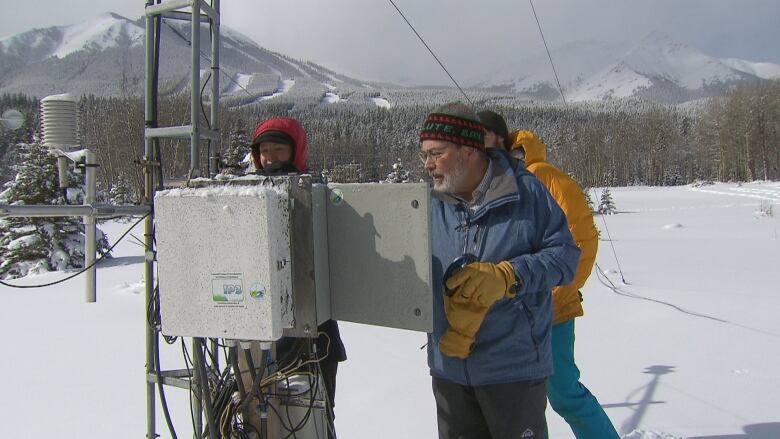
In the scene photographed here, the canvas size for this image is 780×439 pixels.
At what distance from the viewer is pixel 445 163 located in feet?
5.87

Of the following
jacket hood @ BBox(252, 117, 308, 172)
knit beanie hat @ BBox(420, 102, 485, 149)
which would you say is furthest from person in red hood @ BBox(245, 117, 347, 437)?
knit beanie hat @ BBox(420, 102, 485, 149)

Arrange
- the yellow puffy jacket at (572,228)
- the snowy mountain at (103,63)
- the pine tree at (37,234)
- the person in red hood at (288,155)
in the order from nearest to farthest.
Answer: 1. the person in red hood at (288,155)
2. the yellow puffy jacket at (572,228)
3. the pine tree at (37,234)
4. the snowy mountain at (103,63)

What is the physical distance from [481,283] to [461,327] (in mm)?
207

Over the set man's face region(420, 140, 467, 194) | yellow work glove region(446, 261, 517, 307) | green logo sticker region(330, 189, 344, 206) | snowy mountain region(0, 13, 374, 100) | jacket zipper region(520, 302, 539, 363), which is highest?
snowy mountain region(0, 13, 374, 100)

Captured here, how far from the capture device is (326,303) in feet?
4.96

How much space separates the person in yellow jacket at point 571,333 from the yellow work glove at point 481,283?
808 mm

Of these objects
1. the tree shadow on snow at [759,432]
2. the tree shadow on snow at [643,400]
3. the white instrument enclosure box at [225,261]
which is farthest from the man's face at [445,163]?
A: the tree shadow on snow at [759,432]

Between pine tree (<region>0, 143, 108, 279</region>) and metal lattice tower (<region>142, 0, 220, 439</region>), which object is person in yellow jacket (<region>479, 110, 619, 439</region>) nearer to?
metal lattice tower (<region>142, 0, 220, 439</region>)

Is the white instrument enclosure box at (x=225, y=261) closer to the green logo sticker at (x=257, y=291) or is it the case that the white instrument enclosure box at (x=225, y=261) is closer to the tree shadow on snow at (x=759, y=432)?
the green logo sticker at (x=257, y=291)

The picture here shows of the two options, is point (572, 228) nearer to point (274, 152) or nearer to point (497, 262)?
point (497, 262)

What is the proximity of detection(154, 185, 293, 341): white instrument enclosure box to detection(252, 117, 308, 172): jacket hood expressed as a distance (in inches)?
41.4

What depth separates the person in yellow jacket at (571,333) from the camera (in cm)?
230

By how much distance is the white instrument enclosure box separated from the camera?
129 cm

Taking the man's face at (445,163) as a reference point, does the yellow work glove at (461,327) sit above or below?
below
